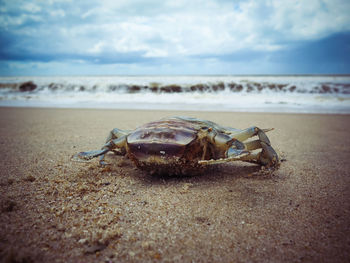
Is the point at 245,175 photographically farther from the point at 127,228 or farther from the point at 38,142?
the point at 38,142

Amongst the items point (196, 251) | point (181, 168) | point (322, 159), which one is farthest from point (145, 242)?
point (322, 159)

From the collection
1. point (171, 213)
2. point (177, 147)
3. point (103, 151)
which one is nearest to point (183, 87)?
point (103, 151)

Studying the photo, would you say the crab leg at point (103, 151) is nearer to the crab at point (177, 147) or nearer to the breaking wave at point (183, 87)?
the crab at point (177, 147)

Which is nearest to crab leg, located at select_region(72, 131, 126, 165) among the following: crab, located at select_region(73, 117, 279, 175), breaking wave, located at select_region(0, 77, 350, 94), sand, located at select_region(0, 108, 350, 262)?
crab, located at select_region(73, 117, 279, 175)

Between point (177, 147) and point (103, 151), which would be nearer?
point (177, 147)

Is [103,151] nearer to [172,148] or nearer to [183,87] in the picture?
[172,148]

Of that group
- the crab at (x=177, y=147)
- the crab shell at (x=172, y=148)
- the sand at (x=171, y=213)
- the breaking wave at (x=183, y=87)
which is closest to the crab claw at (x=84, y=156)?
the crab at (x=177, y=147)
